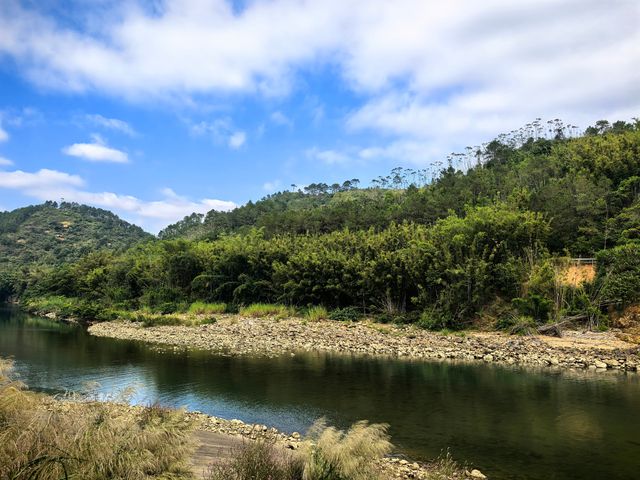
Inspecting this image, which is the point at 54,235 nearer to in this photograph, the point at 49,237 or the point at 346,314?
the point at 49,237

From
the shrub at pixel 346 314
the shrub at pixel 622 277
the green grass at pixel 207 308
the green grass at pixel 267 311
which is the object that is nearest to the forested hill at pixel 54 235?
the green grass at pixel 207 308

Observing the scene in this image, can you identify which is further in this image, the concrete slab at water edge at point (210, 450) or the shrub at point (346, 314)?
the shrub at point (346, 314)

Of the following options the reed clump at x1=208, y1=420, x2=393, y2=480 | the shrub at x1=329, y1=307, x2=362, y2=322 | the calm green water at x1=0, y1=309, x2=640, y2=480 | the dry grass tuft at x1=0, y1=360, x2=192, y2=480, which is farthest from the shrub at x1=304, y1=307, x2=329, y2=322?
the reed clump at x1=208, y1=420, x2=393, y2=480

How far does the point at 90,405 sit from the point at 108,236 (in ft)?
434

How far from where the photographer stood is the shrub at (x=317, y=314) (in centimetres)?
3819

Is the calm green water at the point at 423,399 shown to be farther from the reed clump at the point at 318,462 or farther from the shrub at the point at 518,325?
the shrub at the point at 518,325

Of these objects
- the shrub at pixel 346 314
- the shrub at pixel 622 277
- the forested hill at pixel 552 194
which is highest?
the forested hill at pixel 552 194

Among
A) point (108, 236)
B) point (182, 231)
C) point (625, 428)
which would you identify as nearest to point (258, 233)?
point (625, 428)

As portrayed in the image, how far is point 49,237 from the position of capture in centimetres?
11831

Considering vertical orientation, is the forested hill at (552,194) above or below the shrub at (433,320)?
above

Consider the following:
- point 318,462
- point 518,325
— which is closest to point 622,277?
point 518,325

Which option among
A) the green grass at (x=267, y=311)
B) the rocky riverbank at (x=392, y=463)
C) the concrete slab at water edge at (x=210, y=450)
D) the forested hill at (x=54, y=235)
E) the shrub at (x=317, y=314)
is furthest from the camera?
the forested hill at (x=54, y=235)

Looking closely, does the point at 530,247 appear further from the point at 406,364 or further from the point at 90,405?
the point at 90,405

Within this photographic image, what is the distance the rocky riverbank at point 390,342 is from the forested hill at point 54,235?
68.7m
